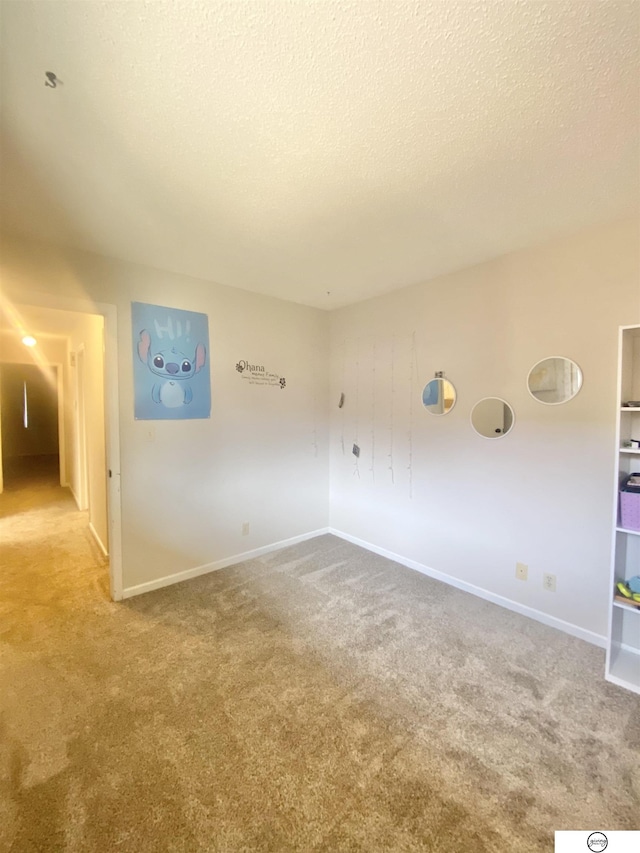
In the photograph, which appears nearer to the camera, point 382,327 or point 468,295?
point 468,295

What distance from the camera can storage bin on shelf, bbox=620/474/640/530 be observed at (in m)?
1.79

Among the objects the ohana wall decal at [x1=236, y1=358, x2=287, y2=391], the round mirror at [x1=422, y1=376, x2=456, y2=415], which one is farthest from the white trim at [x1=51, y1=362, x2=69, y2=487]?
the round mirror at [x1=422, y1=376, x2=456, y2=415]

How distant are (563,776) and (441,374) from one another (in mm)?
2360

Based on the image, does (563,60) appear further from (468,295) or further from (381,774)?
(381,774)

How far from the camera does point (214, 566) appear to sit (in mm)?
3131

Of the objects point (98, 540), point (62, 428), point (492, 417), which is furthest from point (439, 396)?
point (62, 428)

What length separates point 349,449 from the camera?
377cm

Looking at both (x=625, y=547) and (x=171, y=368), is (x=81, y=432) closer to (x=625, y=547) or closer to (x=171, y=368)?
(x=171, y=368)

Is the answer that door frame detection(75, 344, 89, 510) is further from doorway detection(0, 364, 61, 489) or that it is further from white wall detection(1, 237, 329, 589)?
doorway detection(0, 364, 61, 489)

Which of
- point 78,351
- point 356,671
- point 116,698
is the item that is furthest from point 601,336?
point 78,351

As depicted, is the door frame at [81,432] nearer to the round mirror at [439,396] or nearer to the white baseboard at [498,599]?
the white baseboard at [498,599]

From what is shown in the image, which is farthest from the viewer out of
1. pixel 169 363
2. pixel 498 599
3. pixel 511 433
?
pixel 169 363

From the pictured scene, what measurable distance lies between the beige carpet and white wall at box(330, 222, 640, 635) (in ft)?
1.40

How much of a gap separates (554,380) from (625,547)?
1050 mm
